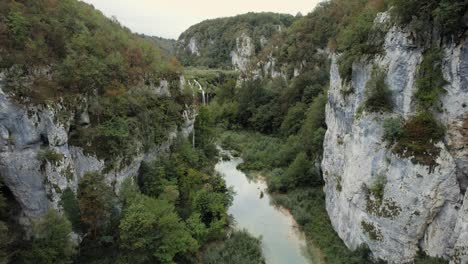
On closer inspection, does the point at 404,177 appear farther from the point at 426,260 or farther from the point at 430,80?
the point at 430,80

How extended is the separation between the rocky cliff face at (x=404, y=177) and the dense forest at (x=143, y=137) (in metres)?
0.51

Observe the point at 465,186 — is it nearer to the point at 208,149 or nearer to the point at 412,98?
the point at 412,98

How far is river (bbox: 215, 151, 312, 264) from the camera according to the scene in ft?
64.0

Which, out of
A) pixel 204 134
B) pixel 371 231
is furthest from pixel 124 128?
pixel 204 134

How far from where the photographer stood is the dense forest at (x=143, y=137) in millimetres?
14070

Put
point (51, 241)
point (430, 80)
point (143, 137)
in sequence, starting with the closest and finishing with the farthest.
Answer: point (51, 241) → point (430, 80) → point (143, 137)

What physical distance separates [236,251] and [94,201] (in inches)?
→ 339

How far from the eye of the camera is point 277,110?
1773 inches

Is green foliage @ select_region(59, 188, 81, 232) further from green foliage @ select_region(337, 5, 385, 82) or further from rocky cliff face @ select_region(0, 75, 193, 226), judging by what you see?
green foliage @ select_region(337, 5, 385, 82)

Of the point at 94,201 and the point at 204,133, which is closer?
the point at 94,201

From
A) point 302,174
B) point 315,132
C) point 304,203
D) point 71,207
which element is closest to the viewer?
point 71,207

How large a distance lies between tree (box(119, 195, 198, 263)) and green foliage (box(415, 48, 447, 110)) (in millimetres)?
13795

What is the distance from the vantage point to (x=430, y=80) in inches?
554

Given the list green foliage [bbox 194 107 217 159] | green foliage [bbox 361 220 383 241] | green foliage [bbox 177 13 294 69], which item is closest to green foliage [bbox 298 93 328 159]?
green foliage [bbox 194 107 217 159]
